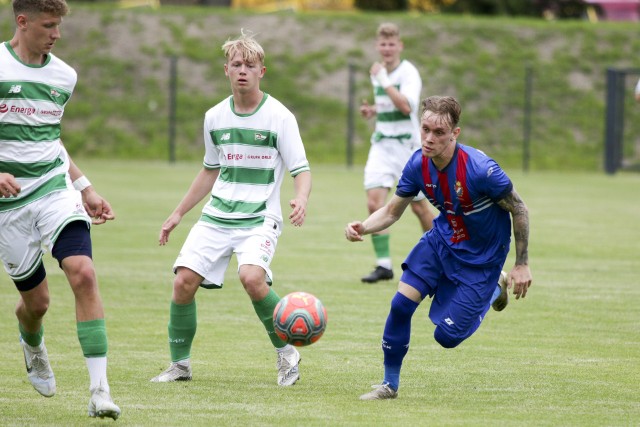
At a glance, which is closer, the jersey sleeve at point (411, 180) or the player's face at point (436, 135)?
the player's face at point (436, 135)

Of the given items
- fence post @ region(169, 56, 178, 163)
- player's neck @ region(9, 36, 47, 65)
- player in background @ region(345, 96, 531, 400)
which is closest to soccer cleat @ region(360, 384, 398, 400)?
player in background @ region(345, 96, 531, 400)

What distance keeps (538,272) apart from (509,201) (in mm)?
5418

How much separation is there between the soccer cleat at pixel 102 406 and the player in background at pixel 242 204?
45.0 inches

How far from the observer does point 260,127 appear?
267 inches

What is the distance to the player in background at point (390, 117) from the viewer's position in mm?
11562

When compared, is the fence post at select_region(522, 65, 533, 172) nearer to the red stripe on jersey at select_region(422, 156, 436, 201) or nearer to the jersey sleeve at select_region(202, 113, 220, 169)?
the jersey sleeve at select_region(202, 113, 220, 169)

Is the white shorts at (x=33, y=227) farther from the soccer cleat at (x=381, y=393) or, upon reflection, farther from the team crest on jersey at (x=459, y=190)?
the team crest on jersey at (x=459, y=190)

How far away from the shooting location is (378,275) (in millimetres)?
11008

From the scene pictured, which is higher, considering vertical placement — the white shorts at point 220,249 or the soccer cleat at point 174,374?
the white shorts at point 220,249

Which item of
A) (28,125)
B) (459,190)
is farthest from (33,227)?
(459,190)

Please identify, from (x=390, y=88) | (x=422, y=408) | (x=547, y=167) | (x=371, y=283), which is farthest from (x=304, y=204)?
(x=547, y=167)

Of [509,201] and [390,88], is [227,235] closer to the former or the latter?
[509,201]

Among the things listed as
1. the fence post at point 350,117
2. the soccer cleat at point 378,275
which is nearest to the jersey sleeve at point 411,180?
the soccer cleat at point 378,275

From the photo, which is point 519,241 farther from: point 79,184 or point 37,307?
point 37,307
